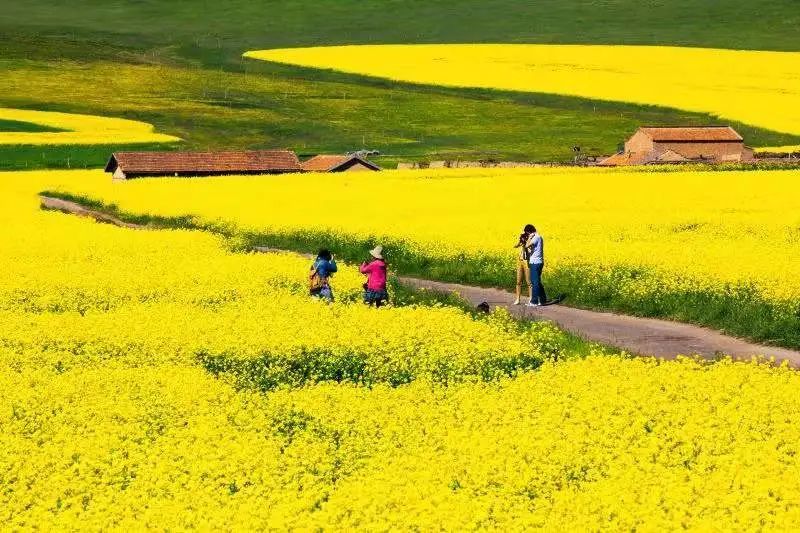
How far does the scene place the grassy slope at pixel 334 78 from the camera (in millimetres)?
104312

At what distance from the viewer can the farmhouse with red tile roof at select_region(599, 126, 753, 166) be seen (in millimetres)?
82562

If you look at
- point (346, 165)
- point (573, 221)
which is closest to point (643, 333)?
point (573, 221)

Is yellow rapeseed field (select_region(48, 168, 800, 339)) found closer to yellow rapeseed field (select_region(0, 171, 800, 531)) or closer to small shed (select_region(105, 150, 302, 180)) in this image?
yellow rapeseed field (select_region(0, 171, 800, 531))

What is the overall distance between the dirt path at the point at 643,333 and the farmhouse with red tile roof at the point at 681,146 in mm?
59051

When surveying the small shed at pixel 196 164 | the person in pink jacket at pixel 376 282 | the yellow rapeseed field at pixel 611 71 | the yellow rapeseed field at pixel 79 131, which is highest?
the person in pink jacket at pixel 376 282

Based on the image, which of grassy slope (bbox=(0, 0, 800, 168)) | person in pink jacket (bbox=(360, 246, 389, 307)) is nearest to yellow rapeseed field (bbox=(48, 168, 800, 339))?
person in pink jacket (bbox=(360, 246, 389, 307))

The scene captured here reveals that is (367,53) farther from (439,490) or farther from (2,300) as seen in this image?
(439,490)

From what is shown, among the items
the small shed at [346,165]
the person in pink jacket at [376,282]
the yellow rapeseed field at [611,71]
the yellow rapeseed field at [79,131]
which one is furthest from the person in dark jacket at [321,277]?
the yellow rapeseed field at [611,71]

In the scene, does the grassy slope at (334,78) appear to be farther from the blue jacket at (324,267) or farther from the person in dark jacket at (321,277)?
the blue jacket at (324,267)

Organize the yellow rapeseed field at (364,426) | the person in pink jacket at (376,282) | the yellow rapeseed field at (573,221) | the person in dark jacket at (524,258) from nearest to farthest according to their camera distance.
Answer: the yellow rapeseed field at (364,426) → the person in pink jacket at (376,282) → the yellow rapeseed field at (573,221) → the person in dark jacket at (524,258)

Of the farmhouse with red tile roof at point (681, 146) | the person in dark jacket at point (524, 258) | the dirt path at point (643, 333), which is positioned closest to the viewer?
the dirt path at point (643, 333)

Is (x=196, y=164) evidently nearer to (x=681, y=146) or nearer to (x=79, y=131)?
(x=79, y=131)

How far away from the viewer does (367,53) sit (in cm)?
15138

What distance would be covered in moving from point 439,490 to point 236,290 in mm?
13895
